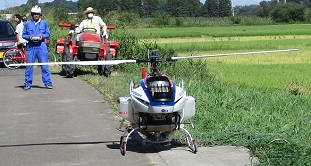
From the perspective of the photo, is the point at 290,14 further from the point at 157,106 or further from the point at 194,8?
the point at 157,106

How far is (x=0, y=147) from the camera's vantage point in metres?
9.40

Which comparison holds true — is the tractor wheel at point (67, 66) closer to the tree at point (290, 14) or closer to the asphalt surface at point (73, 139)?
the asphalt surface at point (73, 139)

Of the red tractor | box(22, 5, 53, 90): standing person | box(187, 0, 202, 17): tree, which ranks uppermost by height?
box(22, 5, 53, 90): standing person

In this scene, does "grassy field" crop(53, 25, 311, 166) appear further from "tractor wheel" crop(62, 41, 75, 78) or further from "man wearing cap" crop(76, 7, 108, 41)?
"man wearing cap" crop(76, 7, 108, 41)

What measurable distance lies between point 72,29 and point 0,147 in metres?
10.5

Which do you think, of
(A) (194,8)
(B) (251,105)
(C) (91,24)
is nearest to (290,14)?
(A) (194,8)

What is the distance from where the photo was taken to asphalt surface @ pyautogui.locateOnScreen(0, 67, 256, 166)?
8391 millimetres

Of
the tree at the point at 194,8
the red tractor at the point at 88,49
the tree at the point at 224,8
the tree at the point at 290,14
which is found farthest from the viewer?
the tree at the point at 194,8

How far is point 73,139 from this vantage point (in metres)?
9.90

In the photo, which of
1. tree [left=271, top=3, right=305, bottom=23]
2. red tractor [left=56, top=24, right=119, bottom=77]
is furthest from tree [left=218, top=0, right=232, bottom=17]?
red tractor [left=56, top=24, right=119, bottom=77]

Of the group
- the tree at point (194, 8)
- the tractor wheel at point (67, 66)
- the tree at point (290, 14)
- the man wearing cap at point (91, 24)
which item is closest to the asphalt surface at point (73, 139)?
the tractor wheel at point (67, 66)

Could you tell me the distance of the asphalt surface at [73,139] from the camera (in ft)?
27.5

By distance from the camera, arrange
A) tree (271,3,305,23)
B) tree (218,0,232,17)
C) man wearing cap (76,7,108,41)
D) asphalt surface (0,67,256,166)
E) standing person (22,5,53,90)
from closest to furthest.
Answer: asphalt surface (0,67,256,166) → standing person (22,5,53,90) → man wearing cap (76,7,108,41) → tree (271,3,305,23) → tree (218,0,232,17)

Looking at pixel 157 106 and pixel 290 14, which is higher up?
pixel 157 106
